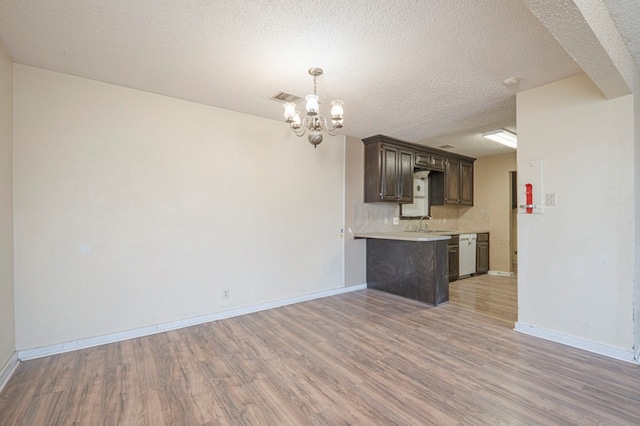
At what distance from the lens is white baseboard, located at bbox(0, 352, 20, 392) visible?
2.12 meters

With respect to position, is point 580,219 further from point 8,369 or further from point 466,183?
point 8,369

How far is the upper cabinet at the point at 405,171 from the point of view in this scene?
471 cm

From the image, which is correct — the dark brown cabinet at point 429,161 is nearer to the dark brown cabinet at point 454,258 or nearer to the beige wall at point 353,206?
the beige wall at point 353,206

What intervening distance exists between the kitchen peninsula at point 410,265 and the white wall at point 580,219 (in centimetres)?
109

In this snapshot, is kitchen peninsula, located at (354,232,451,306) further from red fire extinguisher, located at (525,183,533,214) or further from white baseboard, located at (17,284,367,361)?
red fire extinguisher, located at (525,183,533,214)

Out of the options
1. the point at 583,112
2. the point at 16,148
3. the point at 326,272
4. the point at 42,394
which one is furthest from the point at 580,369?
the point at 16,148

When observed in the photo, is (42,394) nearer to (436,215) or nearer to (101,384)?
(101,384)

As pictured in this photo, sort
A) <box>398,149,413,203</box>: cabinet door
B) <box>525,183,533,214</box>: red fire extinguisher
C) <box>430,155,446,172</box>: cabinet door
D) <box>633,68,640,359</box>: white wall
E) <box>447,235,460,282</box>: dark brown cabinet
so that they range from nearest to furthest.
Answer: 1. <box>633,68,640,359</box>: white wall
2. <box>525,183,533,214</box>: red fire extinguisher
3. <box>398,149,413,203</box>: cabinet door
4. <box>447,235,460,282</box>: dark brown cabinet
5. <box>430,155,446,172</box>: cabinet door

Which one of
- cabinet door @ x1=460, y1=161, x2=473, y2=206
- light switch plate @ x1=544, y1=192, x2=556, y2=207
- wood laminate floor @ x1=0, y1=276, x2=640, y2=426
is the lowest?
wood laminate floor @ x1=0, y1=276, x2=640, y2=426

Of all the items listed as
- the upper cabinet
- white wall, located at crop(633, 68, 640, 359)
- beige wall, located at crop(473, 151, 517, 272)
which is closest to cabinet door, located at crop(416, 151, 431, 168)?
the upper cabinet

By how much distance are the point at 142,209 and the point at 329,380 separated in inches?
97.0

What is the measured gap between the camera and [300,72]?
262 centimetres

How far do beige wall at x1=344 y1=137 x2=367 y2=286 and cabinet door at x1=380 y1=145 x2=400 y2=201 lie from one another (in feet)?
1.21

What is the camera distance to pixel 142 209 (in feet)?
9.89
